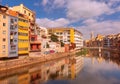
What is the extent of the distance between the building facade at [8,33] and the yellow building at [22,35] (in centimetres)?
220

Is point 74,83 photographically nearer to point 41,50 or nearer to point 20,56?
point 20,56

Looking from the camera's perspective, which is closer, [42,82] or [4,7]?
[42,82]

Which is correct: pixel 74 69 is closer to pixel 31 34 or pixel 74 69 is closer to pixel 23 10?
pixel 31 34

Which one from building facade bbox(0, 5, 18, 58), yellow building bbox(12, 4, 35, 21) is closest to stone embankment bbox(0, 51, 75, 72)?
building facade bbox(0, 5, 18, 58)

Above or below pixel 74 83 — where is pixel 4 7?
above

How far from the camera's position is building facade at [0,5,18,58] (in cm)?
4834

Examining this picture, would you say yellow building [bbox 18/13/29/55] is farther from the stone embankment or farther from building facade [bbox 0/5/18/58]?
the stone embankment

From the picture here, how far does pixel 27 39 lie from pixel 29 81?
945 inches

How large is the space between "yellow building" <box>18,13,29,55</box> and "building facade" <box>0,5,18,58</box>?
2195 millimetres

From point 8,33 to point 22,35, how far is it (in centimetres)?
760

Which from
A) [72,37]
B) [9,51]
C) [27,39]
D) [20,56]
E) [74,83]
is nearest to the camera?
[74,83]

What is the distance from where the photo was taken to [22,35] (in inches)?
2266

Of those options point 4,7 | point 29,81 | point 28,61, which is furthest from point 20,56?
point 29,81

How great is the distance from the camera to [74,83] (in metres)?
37.5
